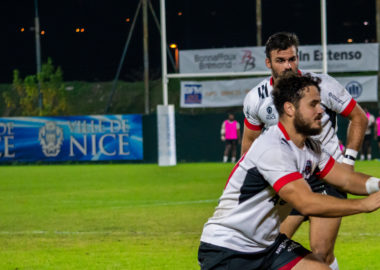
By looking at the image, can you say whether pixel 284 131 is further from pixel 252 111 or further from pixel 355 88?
pixel 355 88

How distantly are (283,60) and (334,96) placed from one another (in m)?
0.55

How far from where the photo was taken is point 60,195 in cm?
1777

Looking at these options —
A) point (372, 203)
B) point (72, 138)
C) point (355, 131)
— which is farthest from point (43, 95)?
point (372, 203)

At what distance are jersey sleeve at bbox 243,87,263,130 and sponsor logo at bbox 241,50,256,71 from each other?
22.7m

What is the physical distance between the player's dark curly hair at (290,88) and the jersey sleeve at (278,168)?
0.31m

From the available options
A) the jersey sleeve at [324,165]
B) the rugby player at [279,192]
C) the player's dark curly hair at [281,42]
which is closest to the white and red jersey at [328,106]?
the player's dark curly hair at [281,42]

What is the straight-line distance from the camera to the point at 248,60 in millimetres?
29922

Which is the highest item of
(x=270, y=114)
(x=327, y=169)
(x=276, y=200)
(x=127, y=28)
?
(x=127, y=28)

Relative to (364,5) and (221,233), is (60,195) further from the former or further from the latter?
(364,5)

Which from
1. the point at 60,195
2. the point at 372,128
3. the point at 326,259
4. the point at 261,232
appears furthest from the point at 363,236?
the point at 372,128

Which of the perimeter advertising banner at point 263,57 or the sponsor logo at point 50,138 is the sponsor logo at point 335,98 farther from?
the sponsor logo at point 50,138

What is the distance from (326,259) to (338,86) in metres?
1.48

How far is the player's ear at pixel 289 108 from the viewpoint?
4961mm

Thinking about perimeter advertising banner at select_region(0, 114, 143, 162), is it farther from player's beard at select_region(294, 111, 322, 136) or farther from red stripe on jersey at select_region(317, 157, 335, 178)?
player's beard at select_region(294, 111, 322, 136)
